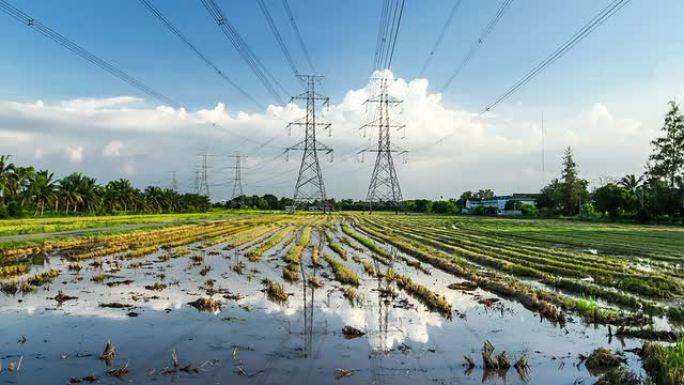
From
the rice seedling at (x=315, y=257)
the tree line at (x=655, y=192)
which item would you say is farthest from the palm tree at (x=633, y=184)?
the rice seedling at (x=315, y=257)

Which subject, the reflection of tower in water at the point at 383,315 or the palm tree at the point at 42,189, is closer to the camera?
the reflection of tower in water at the point at 383,315

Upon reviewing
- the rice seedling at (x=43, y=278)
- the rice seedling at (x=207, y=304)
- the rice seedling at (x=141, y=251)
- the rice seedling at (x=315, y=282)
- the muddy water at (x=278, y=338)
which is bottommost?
the muddy water at (x=278, y=338)

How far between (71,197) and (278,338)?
8298 centimetres

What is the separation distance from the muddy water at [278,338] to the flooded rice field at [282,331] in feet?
0.10

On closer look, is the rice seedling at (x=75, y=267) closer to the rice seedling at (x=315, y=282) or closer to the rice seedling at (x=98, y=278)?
the rice seedling at (x=98, y=278)

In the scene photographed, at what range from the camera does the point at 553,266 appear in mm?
22812

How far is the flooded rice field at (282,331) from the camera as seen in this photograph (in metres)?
8.88

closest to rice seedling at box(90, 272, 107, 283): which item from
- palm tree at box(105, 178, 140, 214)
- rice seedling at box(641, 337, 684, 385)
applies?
rice seedling at box(641, 337, 684, 385)

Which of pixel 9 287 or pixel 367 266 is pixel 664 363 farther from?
pixel 9 287

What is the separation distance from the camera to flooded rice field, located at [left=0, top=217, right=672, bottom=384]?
8883 mm

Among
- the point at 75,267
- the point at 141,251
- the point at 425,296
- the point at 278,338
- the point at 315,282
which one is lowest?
the point at 278,338

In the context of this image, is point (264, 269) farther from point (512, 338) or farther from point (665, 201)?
point (665, 201)

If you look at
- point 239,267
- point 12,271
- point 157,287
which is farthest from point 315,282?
point 12,271

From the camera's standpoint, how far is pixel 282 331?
11.7m
